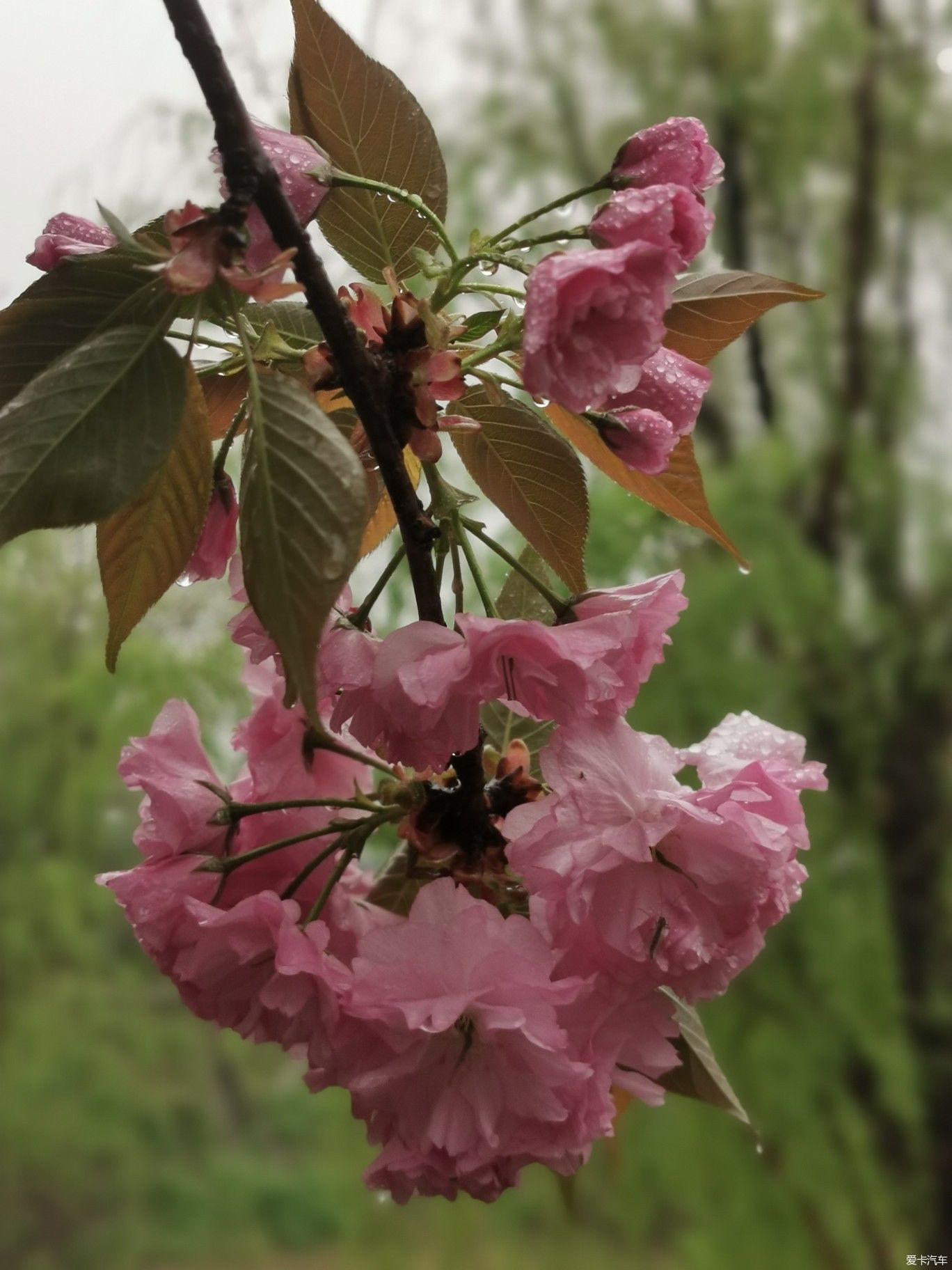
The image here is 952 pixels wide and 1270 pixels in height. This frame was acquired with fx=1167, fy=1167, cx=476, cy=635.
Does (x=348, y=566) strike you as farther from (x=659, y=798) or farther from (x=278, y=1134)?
(x=278, y=1134)

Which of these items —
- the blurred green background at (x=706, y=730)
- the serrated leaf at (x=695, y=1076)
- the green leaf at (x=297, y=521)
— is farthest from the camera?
the blurred green background at (x=706, y=730)

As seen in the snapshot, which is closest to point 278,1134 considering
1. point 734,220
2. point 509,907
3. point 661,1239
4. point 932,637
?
point 661,1239

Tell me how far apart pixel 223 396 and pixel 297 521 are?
98 mm

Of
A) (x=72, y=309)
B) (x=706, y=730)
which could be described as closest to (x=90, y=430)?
(x=72, y=309)

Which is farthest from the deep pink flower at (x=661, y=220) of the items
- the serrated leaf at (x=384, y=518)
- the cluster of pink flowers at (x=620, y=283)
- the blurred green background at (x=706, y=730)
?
the blurred green background at (x=706, y=730)

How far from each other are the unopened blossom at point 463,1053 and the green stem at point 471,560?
8cm

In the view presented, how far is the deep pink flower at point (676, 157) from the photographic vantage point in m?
0.23

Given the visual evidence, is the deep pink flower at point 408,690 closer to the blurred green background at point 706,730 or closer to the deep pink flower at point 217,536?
the deep pink flower at point 217,536

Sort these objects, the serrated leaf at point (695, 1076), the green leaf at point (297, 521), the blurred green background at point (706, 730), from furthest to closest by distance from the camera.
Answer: the blurred green background at point (706, 730)
the serrated leaf at point (695, 1076)
the green leaf at point (297, 521)

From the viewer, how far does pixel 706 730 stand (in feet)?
4.37

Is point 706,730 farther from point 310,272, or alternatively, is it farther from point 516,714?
point 310,272

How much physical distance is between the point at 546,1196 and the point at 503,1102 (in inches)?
47.7

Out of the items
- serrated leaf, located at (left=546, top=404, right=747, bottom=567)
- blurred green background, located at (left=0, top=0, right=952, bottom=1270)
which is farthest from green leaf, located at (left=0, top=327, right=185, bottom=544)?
blurred green background, located at (left=0, top=0, right=952, bottom=1270)

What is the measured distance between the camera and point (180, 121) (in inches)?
41.5
